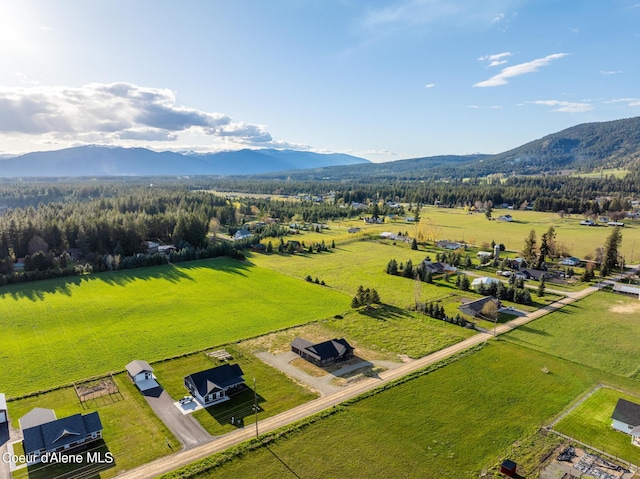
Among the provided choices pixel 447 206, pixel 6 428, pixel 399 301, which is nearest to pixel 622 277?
pixel 399 301

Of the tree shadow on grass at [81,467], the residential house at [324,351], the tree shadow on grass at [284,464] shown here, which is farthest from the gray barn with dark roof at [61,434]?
the residential house at [324,351]

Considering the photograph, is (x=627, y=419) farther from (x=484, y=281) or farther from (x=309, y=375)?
(x=484, y=281)

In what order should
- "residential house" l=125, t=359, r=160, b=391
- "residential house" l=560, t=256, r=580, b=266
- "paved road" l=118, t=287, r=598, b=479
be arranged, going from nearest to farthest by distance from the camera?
1. "paved road" l=118, t=287, r=598, b=479
2. "residential house" l=125, t=359, r=160, b=391
3. "residential house" l=560, t=256, r=580, b=266

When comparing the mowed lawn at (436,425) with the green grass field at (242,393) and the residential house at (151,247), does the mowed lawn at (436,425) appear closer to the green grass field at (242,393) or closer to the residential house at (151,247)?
the green grass field at (242,393)

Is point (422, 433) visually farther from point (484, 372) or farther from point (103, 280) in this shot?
point (103, 280)

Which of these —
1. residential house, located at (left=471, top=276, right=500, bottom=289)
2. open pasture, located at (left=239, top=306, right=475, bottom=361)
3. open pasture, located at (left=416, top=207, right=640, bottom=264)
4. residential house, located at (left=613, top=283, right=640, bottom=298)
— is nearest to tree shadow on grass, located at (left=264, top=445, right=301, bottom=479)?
open pasture, located at (left=239, top=306, right=475, bottom=361)

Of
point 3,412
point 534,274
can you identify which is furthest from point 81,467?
point 534,274

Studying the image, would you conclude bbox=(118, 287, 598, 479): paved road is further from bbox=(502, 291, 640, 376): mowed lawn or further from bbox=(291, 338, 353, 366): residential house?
bbox=(291, 338, 353, 366): residential house
